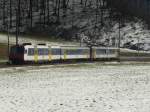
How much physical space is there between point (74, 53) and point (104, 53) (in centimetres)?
1053

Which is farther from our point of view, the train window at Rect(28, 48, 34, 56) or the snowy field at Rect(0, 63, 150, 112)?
the train window at Rect(28, 48, 34, 56)

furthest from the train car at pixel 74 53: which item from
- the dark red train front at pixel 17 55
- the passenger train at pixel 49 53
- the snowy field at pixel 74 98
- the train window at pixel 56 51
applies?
the snowy field at pixel 74 98

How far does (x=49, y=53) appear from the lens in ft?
208

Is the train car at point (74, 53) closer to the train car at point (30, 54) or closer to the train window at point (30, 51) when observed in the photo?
the train car at point (30, 54)

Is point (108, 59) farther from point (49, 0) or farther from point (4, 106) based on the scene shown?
point (49, 0)

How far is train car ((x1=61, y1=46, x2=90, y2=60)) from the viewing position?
67.8 metres

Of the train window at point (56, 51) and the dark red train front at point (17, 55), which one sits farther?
the train window at point (56, 51)

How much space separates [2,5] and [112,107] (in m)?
136

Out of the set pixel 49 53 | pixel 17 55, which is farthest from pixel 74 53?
pixel 17 55

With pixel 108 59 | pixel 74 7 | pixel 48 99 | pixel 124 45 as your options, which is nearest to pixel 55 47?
pixel 108 59

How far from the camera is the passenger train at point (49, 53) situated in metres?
59.0

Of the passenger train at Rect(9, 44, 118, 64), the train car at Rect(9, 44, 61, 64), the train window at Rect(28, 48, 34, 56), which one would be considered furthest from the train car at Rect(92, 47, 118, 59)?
the train window at Rect(28, 48, 34, 56)

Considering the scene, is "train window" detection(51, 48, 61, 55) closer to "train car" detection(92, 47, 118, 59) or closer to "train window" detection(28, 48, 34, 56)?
"train window" detection(28, 48, 34, 56)

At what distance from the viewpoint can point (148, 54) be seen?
348 ft
